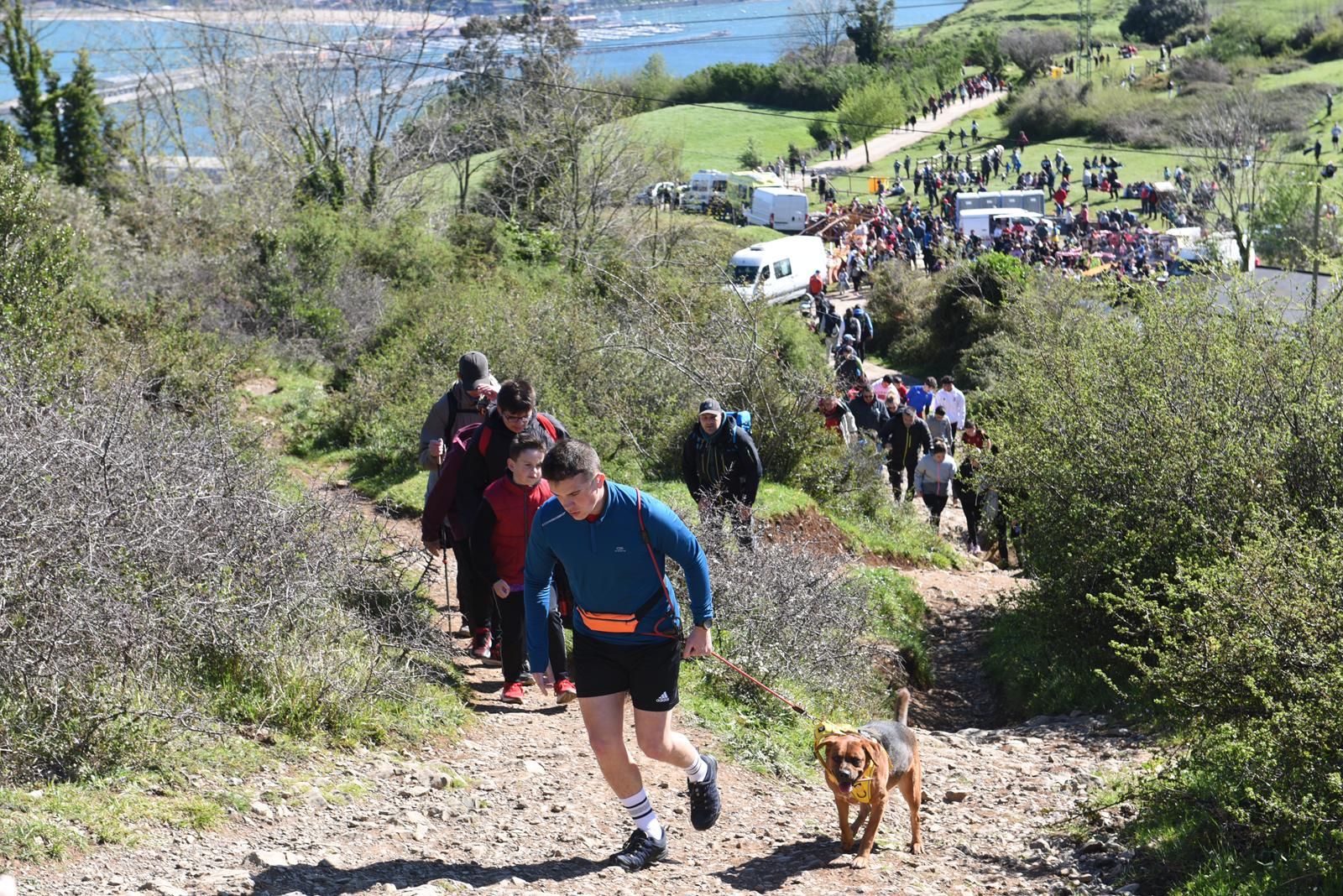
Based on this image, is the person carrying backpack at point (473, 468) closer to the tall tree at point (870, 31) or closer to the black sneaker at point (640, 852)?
the black sneaker at point (640, 852)

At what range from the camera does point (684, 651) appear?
16.0 ft

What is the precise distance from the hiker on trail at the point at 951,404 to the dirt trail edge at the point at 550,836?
985cm

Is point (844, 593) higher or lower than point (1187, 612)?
lower

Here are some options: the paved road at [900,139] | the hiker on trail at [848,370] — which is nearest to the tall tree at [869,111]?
the paved road at [900,139]

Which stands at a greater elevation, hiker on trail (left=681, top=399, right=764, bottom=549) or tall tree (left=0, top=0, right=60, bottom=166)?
tall tree (left=0, top=0, right=60, bottom=166)

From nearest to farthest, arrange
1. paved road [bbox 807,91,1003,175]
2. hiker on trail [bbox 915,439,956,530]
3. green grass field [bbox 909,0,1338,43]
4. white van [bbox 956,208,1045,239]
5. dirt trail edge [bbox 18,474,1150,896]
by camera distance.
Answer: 1. dirt trail edge [bbox 18,474,1150,896]
2. hiker on trail [bbox 915,439,956,530]
3. white van [bbox 956,208,1045,239]
4. paved road [bbox 807,91,1003,175]
5. green grass field [bbox 909,0,1338,43]

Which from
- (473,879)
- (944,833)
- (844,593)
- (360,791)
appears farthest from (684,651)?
(844,593)

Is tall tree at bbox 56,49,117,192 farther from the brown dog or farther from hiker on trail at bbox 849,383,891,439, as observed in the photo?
the brown dog

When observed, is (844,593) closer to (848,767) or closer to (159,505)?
(848,767)

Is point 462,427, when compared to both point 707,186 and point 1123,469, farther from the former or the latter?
point 707,186

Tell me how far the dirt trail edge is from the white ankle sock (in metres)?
0.17

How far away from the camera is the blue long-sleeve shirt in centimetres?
478

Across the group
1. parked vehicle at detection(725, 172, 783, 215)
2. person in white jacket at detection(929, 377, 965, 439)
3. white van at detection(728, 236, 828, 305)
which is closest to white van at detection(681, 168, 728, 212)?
parked vehicle at detection(725, 172, 783, 215)

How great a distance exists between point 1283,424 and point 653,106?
7506cm
